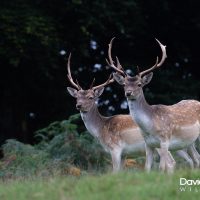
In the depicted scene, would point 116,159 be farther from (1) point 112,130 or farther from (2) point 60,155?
(2) point 60,155

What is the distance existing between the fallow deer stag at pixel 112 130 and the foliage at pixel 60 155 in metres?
1.04

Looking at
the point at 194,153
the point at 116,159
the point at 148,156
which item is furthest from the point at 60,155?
the point at 148,156

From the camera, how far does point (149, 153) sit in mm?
11641

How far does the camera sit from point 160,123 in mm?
11484

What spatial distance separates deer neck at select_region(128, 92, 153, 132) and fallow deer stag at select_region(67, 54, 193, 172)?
1100 millimetres

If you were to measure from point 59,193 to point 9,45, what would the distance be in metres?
11.6

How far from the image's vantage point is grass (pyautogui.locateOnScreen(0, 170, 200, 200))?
8.16 meters

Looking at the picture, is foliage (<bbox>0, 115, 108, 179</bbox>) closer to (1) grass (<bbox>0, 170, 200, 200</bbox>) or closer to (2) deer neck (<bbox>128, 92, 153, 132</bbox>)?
(2) deer neck (<bbox>128, 92, 153, 132</bbox>)

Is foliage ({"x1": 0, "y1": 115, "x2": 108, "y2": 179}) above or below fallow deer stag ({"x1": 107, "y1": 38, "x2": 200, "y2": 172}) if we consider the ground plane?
below

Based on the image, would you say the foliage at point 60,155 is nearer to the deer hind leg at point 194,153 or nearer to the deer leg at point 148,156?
the deer hind leg at point 194,153

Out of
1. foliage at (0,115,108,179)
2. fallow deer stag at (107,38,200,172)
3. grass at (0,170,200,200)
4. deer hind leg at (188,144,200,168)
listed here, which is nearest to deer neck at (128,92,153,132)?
fallow deer stag at (107,38,200,172)

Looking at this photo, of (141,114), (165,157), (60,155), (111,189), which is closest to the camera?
(111,189)

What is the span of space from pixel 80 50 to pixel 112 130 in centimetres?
878

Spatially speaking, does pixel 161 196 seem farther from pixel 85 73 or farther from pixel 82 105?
pixel 85 73
